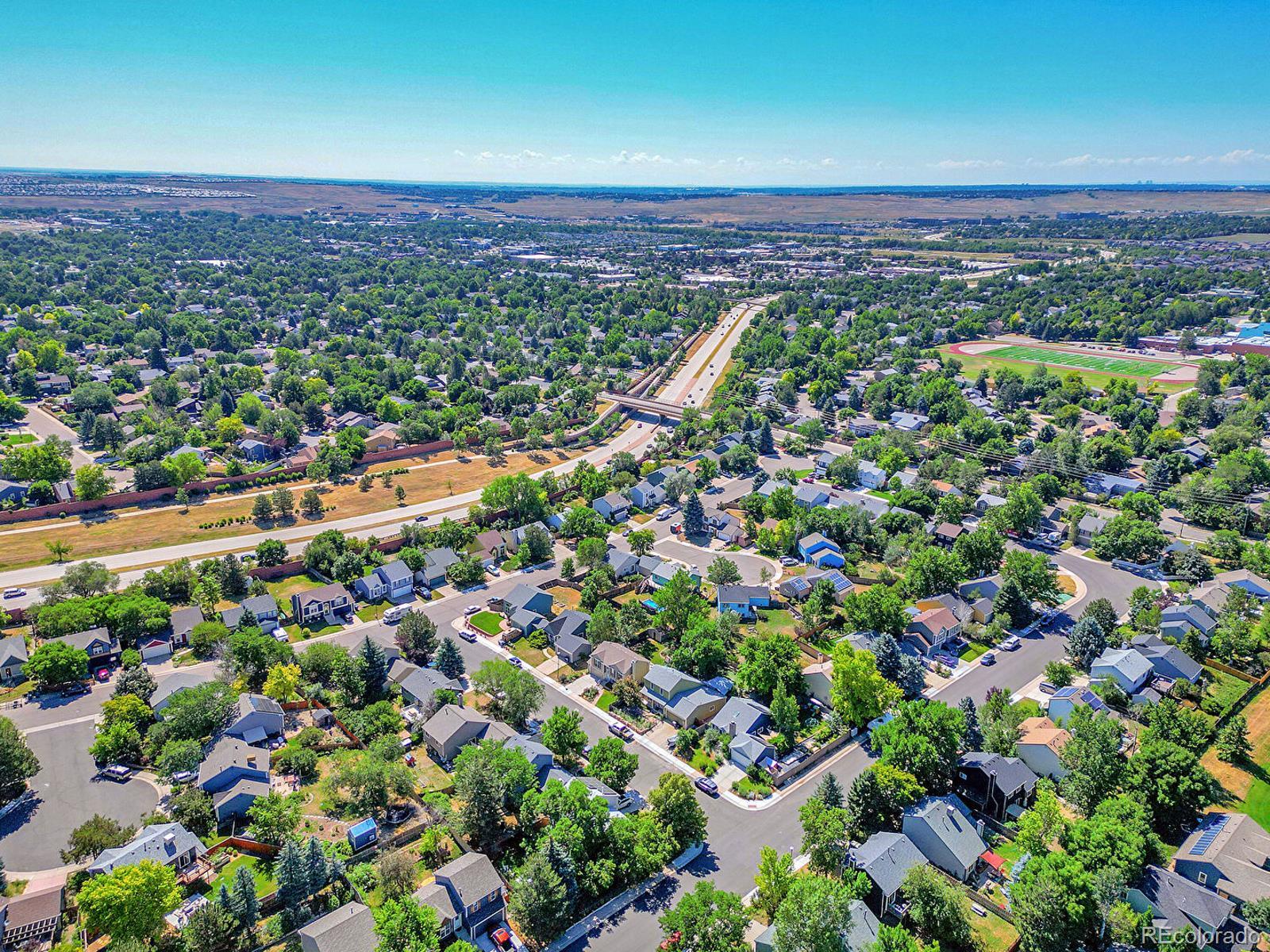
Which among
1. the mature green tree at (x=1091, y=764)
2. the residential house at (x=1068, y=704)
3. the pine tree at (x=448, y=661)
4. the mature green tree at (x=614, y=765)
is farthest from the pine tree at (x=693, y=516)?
the mature green tree at (x=1091, y=764)

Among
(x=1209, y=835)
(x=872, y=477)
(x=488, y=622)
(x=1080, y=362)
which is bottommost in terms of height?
(x=488, y=622)

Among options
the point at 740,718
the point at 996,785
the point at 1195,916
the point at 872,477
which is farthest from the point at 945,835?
the point at 872,477

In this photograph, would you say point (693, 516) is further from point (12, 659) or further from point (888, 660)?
point (12, 659)

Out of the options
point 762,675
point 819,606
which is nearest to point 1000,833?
point 762,675

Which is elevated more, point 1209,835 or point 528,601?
point 1209,835

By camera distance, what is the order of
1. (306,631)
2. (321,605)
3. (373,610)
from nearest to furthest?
(306,631)
(321,605)
(373,610)

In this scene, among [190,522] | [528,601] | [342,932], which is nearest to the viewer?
[342,932]

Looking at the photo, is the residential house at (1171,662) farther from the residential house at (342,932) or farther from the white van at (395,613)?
the white van at (395,613)

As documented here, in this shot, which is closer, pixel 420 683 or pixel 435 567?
pixel 420 683
